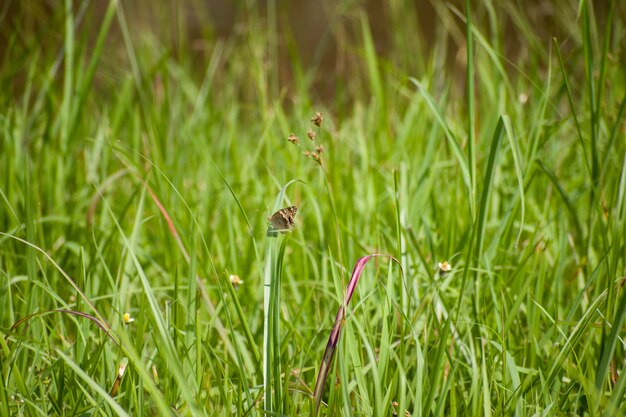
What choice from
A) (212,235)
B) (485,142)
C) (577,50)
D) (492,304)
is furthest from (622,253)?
(212,235)

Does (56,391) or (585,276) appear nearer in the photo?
(56,391)

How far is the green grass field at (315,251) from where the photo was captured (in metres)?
0.78

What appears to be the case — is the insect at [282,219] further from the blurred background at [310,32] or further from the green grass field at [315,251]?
the blurred background at [310,32]

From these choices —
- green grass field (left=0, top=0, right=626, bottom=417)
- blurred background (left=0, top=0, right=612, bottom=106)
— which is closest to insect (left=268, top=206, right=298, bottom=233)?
green grass field (left=0, top=0, right=626, bottom=417)

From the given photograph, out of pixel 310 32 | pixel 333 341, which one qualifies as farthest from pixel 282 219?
pixel 310 32

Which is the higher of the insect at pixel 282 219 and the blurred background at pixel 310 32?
the blurred background at pixel 310 32

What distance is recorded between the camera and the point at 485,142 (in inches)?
65.4

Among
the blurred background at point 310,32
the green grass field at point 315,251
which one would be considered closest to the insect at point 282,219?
the green grass field at point 315,251

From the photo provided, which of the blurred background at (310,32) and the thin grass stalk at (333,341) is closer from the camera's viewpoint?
the thin grass stalk at (333,341)

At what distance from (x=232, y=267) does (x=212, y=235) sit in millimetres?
144

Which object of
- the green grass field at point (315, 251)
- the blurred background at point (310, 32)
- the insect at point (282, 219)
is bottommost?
the green grass field at point (315, 251)

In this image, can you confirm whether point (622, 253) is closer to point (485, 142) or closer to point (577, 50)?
point (577, 50)

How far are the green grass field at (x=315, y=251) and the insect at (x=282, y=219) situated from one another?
0.04 feet

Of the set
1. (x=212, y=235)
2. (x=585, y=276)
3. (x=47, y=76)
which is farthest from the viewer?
(x=47, y=76)
